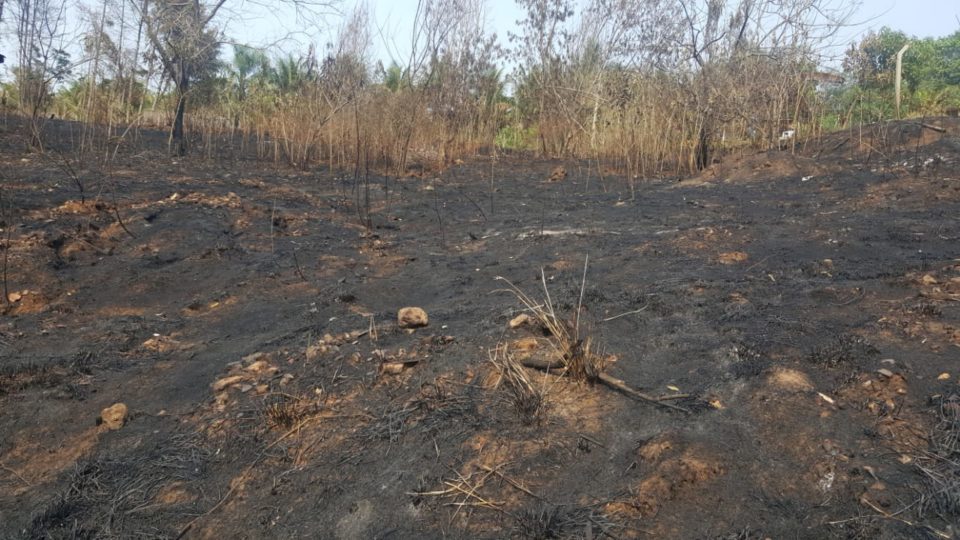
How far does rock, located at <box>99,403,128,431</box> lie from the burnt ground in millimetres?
34

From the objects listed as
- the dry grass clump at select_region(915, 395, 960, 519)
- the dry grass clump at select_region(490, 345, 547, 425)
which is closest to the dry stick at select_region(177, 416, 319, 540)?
the dry grass clump at select_region(490, 345, 547, 425)

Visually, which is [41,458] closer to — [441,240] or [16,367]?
[16,367]

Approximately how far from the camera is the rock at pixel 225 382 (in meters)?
2.67

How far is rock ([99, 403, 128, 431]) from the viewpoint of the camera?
252 cm

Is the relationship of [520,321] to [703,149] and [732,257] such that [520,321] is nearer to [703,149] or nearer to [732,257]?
[732,257]

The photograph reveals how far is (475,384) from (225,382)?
1014mm

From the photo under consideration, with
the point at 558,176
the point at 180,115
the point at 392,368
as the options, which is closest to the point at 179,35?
the point at 180,115

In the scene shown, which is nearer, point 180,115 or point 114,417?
point 114,417

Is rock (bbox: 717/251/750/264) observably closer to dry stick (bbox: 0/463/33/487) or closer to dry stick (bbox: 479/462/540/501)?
dry stick (bbox: 479/462/540/501)

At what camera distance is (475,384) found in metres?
2.45

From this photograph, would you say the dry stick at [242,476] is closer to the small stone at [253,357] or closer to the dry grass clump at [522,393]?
the small stone at [253,357]

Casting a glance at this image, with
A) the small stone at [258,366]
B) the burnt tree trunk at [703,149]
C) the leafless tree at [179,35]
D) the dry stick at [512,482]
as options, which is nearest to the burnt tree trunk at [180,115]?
the leafless tree at [179,35]

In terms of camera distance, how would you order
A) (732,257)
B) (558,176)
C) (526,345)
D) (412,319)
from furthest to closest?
(558,176) < (732,257) < (412,319) < (526,345)

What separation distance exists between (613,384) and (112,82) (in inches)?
322
